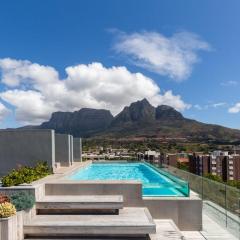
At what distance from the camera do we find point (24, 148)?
15.5 m

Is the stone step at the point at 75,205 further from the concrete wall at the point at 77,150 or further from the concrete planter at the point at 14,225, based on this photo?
the concrete wall at the point at 77,150

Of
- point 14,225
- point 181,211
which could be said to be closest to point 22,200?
point 14,225

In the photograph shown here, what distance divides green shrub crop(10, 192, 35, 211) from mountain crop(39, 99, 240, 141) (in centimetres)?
10871

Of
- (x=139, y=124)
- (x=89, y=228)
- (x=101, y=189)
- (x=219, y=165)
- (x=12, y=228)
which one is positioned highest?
(x=139, y=124)

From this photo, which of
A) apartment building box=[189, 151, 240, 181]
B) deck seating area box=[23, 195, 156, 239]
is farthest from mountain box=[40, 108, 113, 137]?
deck seating area box=[23, 195, 156, 239]

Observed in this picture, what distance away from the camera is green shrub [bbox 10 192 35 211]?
822 centimetres

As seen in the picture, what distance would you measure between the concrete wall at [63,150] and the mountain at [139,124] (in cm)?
9465

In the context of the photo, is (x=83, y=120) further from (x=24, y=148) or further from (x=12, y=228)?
(x=12, y=228)

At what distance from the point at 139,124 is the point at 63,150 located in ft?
379

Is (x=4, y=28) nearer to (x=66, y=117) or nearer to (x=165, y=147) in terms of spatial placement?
(x=165, y=147)

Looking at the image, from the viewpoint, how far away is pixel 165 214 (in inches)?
401

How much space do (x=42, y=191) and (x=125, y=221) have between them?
275 centimetres

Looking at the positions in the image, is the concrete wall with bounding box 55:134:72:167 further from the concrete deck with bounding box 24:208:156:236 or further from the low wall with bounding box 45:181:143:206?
the concrete deck with bounding box 24:208:156:236

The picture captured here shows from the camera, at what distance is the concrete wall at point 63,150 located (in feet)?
76.0
